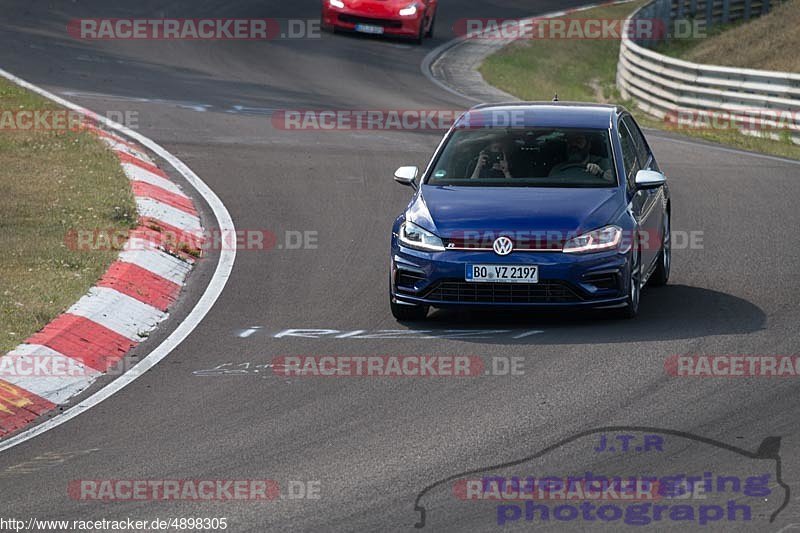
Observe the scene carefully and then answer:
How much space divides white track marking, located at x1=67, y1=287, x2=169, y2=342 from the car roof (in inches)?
120

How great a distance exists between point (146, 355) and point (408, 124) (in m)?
12.1

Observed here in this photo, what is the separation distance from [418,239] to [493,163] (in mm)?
1204

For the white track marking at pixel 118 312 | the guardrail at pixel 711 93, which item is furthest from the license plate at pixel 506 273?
the guardrail at pixel 711 93

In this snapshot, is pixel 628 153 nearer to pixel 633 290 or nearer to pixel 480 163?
pixel 480 163

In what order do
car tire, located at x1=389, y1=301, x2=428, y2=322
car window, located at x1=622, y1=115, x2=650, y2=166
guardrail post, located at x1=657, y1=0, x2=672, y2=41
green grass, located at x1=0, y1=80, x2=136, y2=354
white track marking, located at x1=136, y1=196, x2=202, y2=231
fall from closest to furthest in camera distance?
car tire, located at x1=389, y1=301, x2=428, y2=322, green grass, located at x1=0, y1=80, x2=136, y2=354, car window, located at x1=622, y1=115, x2=650, y2=166, white track marking, located at x1=136, y1=196, x2=202, y2=231, guardrail post, located at x1=657, y1=0, x2=672, y2=41

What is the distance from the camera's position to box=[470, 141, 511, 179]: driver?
38.2ft

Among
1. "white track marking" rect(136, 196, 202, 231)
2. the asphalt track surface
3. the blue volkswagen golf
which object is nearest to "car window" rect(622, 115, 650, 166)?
the blue volkswagen golf

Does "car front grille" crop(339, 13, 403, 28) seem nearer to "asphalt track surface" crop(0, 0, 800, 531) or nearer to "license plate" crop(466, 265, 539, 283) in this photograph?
"asphalt track surface" crop(0, 0, 800, 531)

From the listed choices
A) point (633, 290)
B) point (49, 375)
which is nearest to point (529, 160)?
point (633, 290)

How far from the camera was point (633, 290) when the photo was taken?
10844 mm

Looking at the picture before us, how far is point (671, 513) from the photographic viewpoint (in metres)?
6.64

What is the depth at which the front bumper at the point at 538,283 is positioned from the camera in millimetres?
10500

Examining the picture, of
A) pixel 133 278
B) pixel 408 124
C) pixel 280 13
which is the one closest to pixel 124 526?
pixel 133 278

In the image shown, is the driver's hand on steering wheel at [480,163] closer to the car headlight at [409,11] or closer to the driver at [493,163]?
the driver at [493,163]
